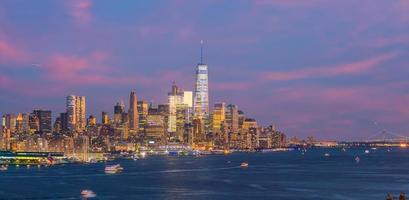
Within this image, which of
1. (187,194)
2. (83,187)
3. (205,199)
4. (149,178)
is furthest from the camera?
(149,178)

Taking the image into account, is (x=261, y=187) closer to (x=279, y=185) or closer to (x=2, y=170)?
(x=279, y=185)

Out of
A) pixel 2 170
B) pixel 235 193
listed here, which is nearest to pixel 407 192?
pixel 235 193

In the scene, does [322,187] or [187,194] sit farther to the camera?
[322,187]

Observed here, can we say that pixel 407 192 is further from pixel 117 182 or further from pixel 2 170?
pixel 2 170

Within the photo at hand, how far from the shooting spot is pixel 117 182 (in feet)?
370

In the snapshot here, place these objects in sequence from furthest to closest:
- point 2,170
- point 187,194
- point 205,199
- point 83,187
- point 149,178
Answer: point 2,170
point 149,178
point 83,187
point 187,194
point 205,199

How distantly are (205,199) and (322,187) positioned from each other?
25002 mm

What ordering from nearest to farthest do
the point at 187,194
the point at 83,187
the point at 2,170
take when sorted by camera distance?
1. the point at 187,194
2. the point at 83,187
3. the point at 2,170

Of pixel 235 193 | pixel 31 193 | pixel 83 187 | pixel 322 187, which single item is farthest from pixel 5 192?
pixel 322 187

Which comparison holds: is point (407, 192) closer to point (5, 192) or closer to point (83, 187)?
point (83, 187)

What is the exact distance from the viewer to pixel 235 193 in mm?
90188

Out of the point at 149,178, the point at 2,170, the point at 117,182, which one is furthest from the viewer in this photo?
the point at 2,170

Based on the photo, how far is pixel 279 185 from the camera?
344ft

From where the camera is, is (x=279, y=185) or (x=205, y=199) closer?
(x=205, y=199)
